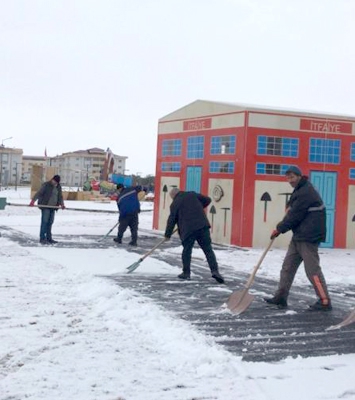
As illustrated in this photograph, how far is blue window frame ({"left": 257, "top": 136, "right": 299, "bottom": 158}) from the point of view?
1636cm

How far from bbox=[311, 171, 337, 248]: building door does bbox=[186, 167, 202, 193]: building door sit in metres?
3.42

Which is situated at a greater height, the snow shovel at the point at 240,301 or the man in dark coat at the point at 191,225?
the man in dark coat at the point at 191,225

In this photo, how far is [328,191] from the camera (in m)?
16.8

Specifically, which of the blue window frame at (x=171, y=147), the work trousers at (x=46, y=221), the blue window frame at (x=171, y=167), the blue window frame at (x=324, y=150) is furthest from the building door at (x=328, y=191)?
the work trousers at (x=46, y=221)

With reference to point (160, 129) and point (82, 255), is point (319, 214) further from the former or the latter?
point (160, 129)

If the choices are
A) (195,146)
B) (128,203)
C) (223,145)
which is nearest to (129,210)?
(128,203)

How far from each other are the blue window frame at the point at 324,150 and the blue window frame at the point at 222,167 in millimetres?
2194

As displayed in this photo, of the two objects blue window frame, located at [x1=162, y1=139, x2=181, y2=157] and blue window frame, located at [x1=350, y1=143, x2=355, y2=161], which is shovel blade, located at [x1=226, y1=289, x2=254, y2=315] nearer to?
blue window frame, located at [x1=350, y1=143, x2=355, y2=161]

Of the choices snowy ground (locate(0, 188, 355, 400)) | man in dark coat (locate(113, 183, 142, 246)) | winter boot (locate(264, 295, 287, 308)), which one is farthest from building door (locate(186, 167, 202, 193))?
winter boot (locate(264, 295, 287, 308))

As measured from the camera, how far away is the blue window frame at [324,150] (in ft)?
54.6

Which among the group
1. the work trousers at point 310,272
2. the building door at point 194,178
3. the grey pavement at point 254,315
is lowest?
the grey pavement at point 254,315

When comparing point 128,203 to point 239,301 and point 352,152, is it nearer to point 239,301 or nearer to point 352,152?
point 352,152

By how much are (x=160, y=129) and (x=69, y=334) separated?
49.0ft

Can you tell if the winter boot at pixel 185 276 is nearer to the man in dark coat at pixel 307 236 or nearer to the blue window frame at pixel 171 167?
the man in dark coat at pixel 307 236
